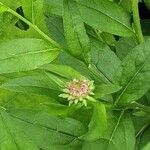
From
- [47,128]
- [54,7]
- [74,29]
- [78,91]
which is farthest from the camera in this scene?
Answer: [54,7]

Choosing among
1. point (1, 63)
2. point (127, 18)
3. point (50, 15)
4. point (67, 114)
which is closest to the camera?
point (67, 114)

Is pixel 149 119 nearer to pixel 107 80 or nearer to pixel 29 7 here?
pixel 107 80

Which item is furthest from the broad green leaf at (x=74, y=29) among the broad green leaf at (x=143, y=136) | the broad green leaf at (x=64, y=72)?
the broad green leaf at (x=143, y=136)

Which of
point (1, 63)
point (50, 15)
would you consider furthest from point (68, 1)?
point (50, 15)

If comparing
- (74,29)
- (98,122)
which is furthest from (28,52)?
(98,122)

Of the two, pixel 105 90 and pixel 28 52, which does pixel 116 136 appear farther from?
pixel 28 52

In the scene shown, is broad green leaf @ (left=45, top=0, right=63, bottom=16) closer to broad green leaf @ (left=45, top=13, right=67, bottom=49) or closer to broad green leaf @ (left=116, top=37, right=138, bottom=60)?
broad green leaf @ (left=45, top=13, right=67, bottom=49)

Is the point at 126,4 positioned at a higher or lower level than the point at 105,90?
higher
